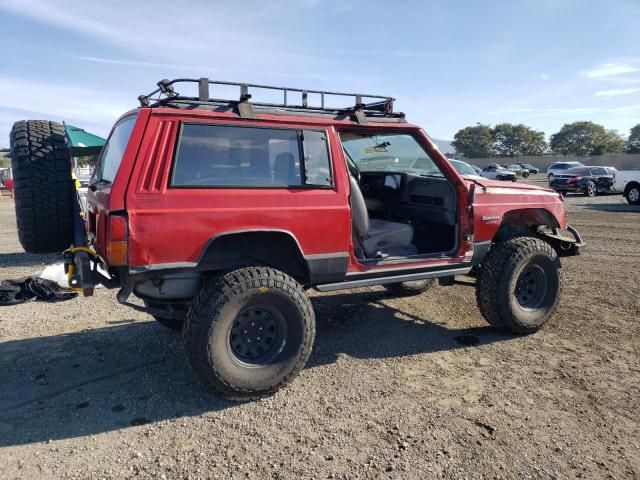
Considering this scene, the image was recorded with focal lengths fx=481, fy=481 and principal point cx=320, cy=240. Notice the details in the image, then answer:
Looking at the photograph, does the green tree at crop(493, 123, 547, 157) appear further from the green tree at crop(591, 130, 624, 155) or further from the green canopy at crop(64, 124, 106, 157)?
the green canopy at crop(64, 124, 106, 157)

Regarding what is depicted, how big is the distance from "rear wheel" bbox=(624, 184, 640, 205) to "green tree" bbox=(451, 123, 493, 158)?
70.5m

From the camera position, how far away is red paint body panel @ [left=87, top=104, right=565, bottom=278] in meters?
2.97

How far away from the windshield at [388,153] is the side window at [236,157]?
0.72m

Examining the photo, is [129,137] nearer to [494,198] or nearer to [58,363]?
[58,363]

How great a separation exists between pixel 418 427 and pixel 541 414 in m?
0.83

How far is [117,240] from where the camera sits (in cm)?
289

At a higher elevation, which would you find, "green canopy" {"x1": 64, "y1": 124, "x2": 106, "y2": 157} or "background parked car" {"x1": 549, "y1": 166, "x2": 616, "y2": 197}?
"green canopy" {"x1": 64, "y1": 124, "x2": 106, "y2": 157}

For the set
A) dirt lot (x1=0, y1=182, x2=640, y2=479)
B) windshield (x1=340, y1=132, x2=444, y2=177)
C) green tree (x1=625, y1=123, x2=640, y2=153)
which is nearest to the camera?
dirt lot (x1=0, y1=182, x2=640, y2=479)

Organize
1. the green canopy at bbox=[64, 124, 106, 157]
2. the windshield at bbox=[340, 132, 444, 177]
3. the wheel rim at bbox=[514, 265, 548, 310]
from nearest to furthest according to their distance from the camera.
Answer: the windshield at bbox=[340, 132, 444, 177]
the wheel rim at bbox=[514, 265, 548, 310]
the green canopy at bbox=[64, 124, 106, 157]

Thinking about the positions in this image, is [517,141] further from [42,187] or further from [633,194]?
[42,187]

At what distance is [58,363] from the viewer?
153 inches

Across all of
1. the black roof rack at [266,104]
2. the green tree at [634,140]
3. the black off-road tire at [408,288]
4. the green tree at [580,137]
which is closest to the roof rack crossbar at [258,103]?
the black roof rack at [266,104]

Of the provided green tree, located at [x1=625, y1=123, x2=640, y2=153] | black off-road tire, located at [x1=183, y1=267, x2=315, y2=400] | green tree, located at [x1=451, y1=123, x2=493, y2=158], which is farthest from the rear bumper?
green tree, located at [x1=451, y1=123, x2=493, y2=158]

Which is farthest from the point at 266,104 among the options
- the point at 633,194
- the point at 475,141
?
the point at 475,141
